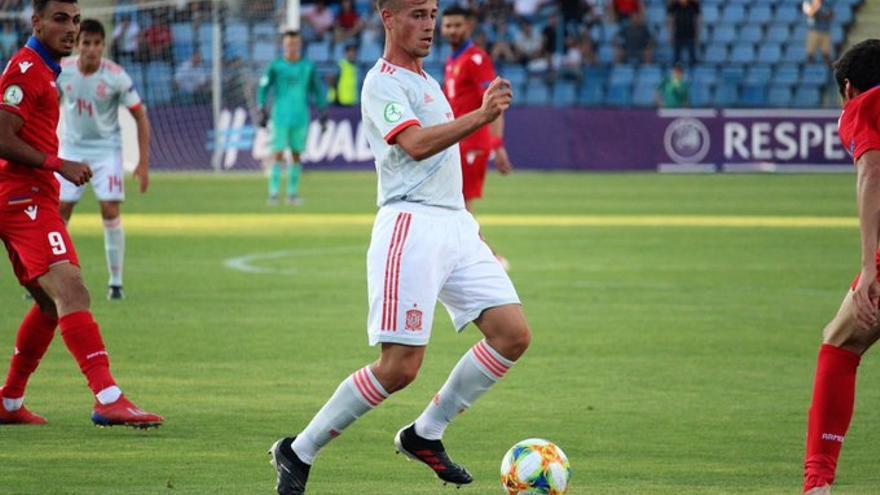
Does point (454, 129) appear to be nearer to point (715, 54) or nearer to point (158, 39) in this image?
point (158, 39)

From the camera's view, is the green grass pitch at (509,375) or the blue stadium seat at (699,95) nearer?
the green grass pitch at (509,375)

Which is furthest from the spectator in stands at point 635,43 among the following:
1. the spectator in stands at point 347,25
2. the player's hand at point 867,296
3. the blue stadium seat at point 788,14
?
the player's hand at point 867,296

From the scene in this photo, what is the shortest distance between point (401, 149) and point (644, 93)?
1266 inches

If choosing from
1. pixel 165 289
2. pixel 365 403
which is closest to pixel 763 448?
pixel 365 403

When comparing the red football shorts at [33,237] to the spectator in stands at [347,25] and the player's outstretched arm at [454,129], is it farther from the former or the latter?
the spectator in stands at [347,25]

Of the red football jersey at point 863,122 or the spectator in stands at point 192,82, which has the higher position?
Answer: the red football jersey at point 863,122

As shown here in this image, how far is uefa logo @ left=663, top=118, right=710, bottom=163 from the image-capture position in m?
35.7

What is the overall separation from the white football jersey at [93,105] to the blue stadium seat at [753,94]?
83.5 feet

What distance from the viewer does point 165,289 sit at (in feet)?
50.4

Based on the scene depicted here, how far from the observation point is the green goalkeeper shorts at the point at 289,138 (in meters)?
27.2

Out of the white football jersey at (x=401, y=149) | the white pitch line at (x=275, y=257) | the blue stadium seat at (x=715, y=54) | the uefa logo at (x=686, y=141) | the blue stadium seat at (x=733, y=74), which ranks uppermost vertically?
the white football jersey at (x=401, y=149)

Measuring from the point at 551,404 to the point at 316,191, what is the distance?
21.0 metres

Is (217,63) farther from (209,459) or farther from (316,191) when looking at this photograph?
(209,459)

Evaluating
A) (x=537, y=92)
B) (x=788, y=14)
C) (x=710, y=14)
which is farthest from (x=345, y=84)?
(x=788, y=14)
